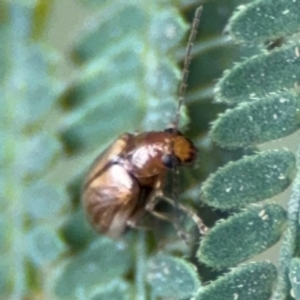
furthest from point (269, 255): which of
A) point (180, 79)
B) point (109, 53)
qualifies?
point (109, 53)

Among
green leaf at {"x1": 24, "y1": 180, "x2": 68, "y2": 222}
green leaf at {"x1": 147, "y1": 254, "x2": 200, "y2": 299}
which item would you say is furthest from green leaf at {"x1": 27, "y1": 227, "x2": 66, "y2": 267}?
green leaf at {"x1": 147, "y1": 254, "x2": 200, "y2": 299}

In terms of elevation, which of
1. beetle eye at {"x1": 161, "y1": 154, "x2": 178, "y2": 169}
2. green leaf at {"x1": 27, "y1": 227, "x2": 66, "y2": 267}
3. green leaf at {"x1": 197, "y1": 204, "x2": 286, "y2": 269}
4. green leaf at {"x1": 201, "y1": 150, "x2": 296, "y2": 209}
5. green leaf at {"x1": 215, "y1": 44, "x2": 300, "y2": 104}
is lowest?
beetle eye at {"x1": 161, "y1": 154, "x2": 178, "y2": 169}

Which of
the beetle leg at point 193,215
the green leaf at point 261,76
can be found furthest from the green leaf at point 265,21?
the beetle leg at point 193,215

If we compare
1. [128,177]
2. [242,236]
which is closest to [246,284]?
[242,236]

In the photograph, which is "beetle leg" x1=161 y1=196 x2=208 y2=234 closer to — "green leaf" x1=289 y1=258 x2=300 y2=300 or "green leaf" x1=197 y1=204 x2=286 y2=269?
"green leaf" x1=197 y1=204 x2=286 y2=269

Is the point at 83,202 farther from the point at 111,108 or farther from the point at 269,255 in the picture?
the point at 269,255

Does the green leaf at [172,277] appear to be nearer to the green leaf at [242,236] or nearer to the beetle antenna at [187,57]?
the green leaf at [242,236]

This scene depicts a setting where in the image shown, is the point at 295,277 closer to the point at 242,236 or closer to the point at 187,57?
the point at 242,236
